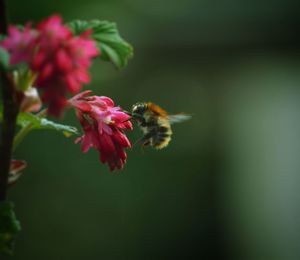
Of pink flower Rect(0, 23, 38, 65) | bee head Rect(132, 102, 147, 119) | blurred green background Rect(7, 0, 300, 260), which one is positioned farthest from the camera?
blurred green background Rect(7, 0, 300, 260)

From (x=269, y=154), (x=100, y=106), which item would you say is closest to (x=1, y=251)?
(x=100, y=106)

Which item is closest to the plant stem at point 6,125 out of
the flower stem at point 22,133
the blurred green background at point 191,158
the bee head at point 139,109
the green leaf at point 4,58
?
the green leaf at point 4,58

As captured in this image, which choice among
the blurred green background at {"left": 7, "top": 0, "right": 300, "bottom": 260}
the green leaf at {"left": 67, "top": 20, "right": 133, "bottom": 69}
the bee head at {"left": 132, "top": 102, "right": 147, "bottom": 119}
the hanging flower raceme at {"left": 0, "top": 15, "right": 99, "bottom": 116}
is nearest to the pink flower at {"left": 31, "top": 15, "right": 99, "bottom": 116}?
the hanging flower raceme at {"left": 0, "top": 15, "right": 99, "bottom": 116}

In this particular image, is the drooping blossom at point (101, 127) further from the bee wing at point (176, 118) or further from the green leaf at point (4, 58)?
the bee wing at point (176, 118)

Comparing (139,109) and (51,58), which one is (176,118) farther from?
(51,58)

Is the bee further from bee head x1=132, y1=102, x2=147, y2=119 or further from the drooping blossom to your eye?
the drooping blossom

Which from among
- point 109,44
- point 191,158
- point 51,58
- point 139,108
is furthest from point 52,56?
point 191,158
